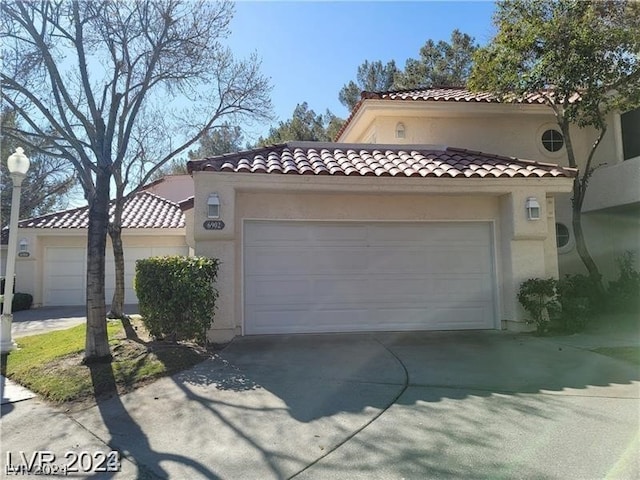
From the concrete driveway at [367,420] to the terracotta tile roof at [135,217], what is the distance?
12.9m

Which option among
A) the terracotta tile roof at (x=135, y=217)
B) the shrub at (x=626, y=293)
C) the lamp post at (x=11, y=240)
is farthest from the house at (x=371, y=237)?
the terracotta tile roof at (x=135, y=217)

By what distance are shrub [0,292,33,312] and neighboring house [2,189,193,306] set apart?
1.71ft

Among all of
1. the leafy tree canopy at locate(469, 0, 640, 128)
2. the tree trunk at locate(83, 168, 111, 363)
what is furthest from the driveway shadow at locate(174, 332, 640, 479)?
the leafy tree canopy at locate(469, 0, 640, 128)

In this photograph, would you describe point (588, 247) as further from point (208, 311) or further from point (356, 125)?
point (208, 311)

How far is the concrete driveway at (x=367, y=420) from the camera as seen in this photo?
375 cm

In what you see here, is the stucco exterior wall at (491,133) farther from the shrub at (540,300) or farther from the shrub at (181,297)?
the shrub at (181,297)

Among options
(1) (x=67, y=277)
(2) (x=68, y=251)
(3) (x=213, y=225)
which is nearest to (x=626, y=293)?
(3) (x=213, y=225)

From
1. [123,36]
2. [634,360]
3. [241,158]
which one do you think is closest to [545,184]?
[634,360]

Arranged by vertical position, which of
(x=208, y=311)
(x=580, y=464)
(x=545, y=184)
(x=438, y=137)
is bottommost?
(x=580, y=464)

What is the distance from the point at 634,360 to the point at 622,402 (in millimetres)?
2217

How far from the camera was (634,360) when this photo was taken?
6.81 m

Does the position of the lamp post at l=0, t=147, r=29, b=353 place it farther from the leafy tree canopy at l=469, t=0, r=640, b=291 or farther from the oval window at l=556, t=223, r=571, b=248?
the oval window at l=556, t=223, r=571, b=248

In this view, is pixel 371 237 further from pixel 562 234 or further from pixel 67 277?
pixel 67 277

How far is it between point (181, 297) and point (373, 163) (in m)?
4.91
